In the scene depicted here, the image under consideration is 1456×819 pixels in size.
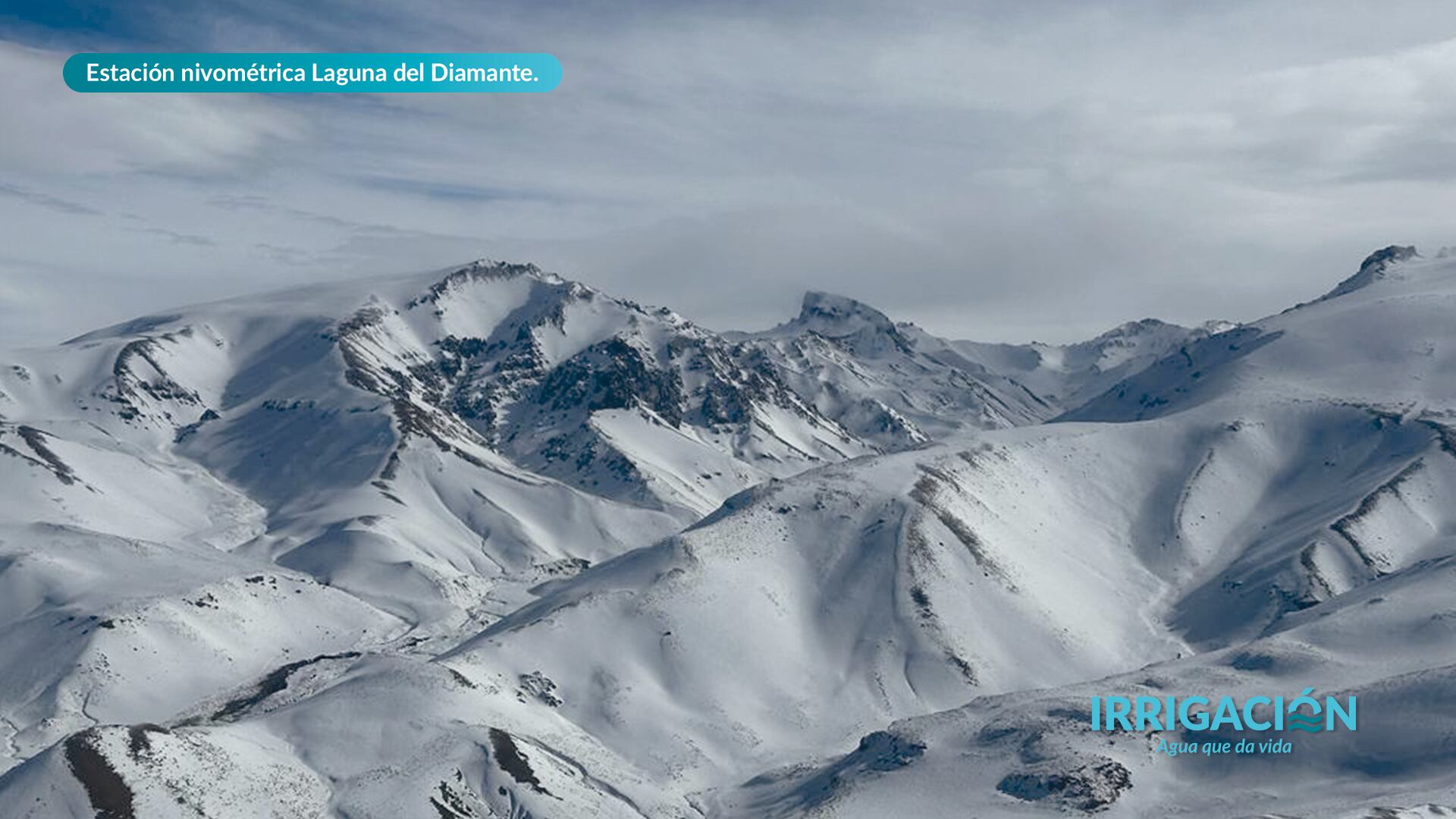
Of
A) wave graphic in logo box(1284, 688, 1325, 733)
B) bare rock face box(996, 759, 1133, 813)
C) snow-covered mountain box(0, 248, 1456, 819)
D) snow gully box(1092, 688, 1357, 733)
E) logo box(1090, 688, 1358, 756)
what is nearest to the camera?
snow-covered mountain box(0, 248, 1456, 819)

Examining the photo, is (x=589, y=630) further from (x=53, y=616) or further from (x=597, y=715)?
(x=53, y=616)

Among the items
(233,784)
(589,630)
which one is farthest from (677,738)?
(233,784)

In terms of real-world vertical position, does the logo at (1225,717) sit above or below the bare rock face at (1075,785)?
above

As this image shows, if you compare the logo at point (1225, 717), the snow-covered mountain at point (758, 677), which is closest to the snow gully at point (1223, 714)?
the logo at point (1225, 717)

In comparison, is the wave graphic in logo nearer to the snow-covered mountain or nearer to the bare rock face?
the snow-covered mountain

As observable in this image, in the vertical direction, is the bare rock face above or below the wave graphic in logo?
below

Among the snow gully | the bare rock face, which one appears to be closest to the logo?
the snow gully

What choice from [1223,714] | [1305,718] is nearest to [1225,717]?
[1223,714]

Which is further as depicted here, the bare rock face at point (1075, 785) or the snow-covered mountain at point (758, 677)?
the bare rock face at point (1075, 785)

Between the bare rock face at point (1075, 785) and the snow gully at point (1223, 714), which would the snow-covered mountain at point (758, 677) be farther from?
the snow gully at point (1223, 714)
